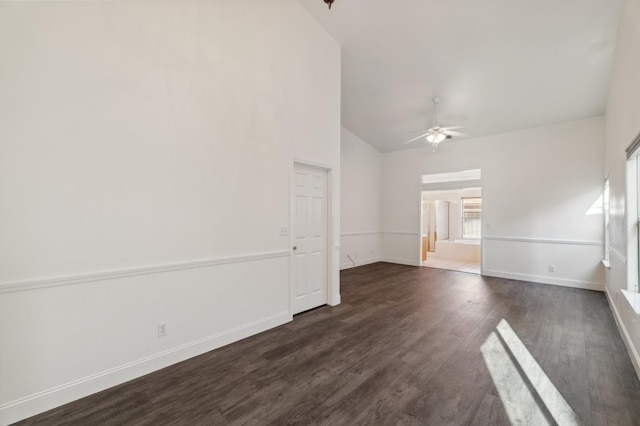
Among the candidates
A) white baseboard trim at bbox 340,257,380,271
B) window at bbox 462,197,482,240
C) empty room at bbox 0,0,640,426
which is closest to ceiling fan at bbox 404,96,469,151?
empty room at bbox 0,0,640,426

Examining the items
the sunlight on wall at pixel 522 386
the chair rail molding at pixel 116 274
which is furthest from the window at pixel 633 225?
the chair rail molding at pixel 116 274

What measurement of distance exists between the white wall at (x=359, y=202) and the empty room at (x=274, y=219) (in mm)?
1770

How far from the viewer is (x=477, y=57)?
3.99 metres

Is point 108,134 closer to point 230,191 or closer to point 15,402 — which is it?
point 230,191

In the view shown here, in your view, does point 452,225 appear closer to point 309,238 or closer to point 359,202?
point 359,202

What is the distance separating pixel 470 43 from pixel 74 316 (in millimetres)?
5391

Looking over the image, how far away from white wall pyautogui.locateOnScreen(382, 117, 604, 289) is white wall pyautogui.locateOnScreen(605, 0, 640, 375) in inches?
51.8

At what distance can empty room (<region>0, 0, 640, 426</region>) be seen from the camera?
6.46 feet

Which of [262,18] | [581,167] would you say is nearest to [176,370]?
[262,18]

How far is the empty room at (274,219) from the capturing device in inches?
77.5

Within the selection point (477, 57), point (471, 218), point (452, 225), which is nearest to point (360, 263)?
point (477, 57)

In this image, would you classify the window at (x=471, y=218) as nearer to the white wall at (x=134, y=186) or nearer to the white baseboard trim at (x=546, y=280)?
the white baseboard trim at (x=546, y=280)

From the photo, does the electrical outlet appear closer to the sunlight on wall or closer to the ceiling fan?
the sunlight on wall

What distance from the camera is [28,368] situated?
1929 millimetres
